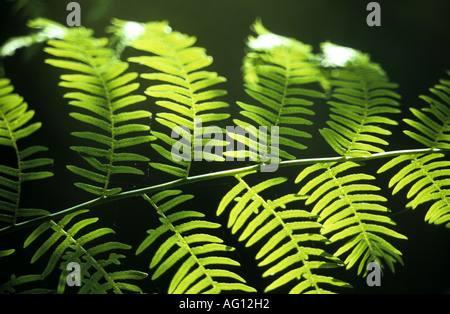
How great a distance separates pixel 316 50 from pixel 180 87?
5.39 feet

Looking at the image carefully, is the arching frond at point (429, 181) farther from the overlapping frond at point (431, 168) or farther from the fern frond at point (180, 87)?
the fern frond at point (180, 87)

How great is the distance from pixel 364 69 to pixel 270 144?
1.06 feet

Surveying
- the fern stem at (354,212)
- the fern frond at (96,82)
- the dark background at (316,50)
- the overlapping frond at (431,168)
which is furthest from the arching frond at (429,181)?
the dark background at (316,50)

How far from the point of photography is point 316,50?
224cm

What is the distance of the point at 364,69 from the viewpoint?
938mm

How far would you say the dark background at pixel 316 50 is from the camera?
6.09 ft

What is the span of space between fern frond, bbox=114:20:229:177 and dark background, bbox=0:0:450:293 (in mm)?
944

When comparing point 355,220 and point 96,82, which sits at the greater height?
point 96,82

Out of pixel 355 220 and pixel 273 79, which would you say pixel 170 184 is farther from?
pixel 355 220

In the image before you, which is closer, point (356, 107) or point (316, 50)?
point (356, 107)

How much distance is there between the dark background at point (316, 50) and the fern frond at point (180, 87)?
0.94 metres

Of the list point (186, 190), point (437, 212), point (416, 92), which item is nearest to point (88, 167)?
point (186, 190)

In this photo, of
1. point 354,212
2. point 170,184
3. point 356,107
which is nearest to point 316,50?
point 356,107
